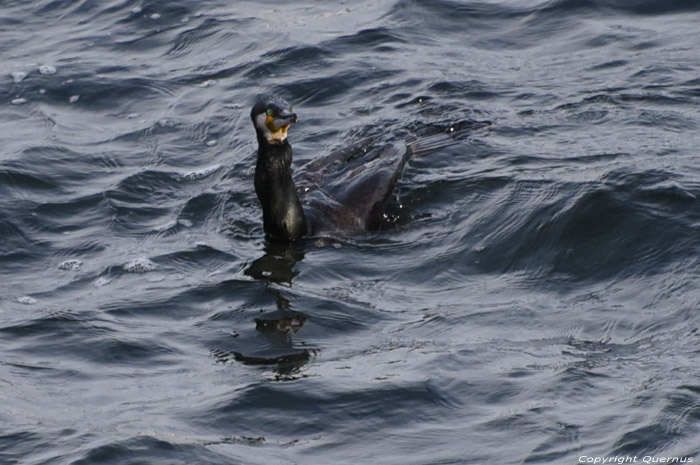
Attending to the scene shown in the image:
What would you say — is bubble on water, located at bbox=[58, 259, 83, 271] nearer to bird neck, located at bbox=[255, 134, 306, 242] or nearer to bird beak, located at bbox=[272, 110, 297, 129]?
bird neck, located at bbox=[255, 134, 306, 242]

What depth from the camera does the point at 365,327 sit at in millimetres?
6578

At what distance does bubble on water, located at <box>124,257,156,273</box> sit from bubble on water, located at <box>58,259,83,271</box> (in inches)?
13.1

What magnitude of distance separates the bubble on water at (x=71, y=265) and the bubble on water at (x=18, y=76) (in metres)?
4.22

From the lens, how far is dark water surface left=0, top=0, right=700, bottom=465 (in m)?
5.35

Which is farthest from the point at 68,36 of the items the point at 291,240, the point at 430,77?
the point at 291,240

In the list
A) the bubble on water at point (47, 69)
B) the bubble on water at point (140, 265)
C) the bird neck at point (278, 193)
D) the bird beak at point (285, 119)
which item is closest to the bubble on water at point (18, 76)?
the bubble on water at point (47, 69)

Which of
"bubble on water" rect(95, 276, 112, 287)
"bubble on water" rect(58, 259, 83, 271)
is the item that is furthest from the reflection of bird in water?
"bubble on water" rect(58, 259, 83, 271)

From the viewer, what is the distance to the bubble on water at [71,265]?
25.4ft

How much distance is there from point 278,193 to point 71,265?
54.4 inches

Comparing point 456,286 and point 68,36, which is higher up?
point 68,36

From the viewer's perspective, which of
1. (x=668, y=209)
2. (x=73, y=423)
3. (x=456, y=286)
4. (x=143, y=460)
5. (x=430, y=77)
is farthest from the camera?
(x=430, y=77)

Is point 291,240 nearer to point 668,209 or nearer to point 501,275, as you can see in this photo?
point 501,275

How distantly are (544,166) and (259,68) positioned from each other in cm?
360

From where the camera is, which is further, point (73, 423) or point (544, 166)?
point (544, 166)
